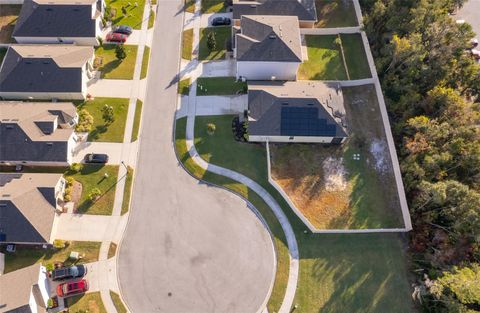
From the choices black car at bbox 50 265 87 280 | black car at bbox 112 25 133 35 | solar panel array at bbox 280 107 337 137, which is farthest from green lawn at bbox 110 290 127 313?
black car at bbox 112 25 133 35

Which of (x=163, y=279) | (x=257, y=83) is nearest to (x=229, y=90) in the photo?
(x=257, y=83)

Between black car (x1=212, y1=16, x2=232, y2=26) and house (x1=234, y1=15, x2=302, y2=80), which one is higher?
black car (x1=212, y1=16, x2=232, y2=26)

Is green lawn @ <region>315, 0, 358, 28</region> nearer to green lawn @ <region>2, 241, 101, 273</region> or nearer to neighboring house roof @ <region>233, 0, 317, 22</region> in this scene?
neighboring house roof @ <region>233, 0, 317, 22</region>

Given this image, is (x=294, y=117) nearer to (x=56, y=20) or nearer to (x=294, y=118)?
(x=294, y=118)

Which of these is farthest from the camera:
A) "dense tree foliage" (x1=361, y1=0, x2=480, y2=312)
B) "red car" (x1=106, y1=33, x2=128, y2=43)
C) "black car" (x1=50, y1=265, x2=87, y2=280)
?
"red car" (x1=106, y1=33, x2=128, y2=43)

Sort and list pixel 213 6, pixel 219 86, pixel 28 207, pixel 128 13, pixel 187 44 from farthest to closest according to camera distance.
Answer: pixel 213 6
pixel 128 13
pixel 187 44
pixel 219 86
pixel 28 207

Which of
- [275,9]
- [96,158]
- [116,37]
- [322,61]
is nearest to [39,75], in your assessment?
[116,37]

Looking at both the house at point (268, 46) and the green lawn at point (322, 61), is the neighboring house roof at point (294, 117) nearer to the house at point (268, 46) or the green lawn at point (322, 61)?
the house at point (268, 46)
